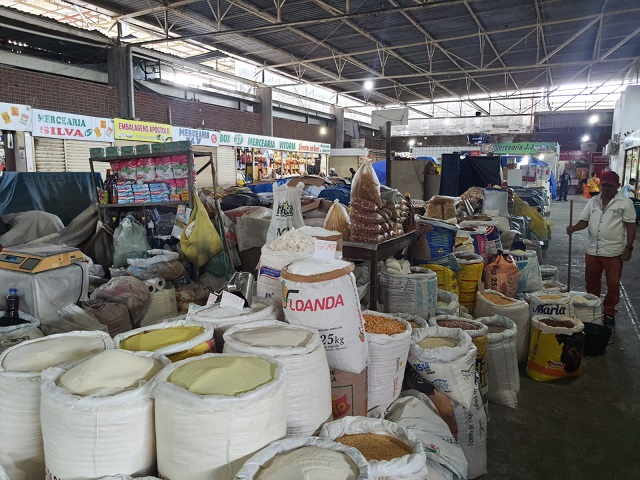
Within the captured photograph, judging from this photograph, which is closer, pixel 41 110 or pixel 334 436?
pixel 334 436

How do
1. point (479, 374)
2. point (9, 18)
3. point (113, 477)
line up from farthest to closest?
1. point (9, 18)
2. point (479, 374)
3. point (113, 477)

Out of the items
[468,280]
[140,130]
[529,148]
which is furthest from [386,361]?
[529,148]

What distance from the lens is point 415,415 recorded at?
6.89ft

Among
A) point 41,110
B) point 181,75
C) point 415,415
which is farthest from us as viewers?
point 181,75

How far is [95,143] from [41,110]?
4.71 feet

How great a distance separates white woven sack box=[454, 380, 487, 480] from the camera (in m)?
2.35

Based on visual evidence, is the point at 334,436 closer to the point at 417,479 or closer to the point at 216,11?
the point at 417,479

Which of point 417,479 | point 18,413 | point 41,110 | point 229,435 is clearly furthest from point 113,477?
point 41,110

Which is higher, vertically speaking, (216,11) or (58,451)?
(216,11)

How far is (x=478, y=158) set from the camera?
9.20 meters

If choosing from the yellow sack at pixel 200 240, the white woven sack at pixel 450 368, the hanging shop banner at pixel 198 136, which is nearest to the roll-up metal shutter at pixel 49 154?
the hanging shop banner at pixel 198 136

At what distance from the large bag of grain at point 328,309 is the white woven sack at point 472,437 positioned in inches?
31.7

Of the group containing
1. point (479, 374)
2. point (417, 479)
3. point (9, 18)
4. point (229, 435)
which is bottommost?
point (479, 374)

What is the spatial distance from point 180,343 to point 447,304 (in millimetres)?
2551
